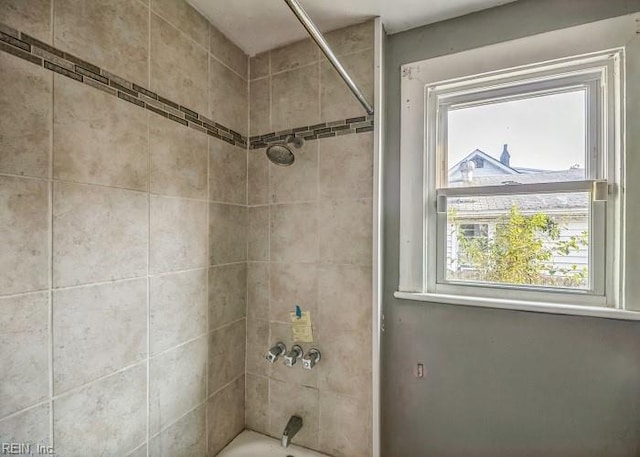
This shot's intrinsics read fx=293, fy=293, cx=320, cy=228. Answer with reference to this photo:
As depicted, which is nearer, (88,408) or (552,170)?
(88,408)

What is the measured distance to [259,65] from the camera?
1.58 m

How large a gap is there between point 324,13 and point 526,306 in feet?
4.85

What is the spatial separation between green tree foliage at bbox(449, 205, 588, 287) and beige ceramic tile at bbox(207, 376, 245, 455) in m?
1.28

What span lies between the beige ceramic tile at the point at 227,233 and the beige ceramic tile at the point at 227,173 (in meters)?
0.05

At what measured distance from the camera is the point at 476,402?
3.96ft

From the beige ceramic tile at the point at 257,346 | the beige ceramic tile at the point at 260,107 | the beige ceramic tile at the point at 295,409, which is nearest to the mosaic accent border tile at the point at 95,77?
the beige ceramic tile at the point at 260,107

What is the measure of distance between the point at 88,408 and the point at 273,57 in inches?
65.3

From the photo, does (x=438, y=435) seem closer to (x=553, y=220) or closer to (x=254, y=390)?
(x=254, y=390)

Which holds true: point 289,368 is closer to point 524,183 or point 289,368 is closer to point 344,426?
point 344,426

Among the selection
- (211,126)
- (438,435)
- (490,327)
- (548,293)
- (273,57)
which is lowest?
(438,435)

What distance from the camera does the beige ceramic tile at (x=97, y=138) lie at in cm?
85

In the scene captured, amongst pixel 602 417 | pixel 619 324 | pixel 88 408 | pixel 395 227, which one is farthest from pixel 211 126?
pixel 602 417

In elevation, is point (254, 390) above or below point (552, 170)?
below

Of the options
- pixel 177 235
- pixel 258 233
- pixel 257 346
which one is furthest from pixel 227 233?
pixel 257 346
